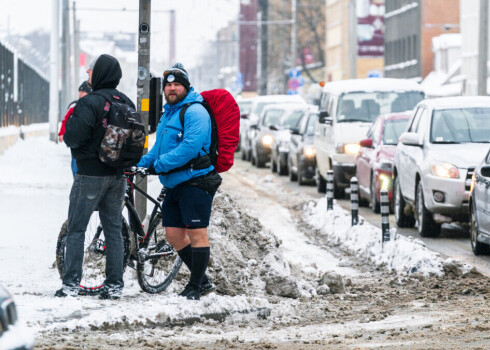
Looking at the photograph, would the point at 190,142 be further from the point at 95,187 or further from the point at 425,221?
the point at 425,221

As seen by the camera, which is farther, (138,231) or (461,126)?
(461,126)

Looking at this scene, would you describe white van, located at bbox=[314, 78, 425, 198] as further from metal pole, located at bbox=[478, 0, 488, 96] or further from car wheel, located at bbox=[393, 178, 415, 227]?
metal pole, located at bbox=[478, 0, 488, 96]

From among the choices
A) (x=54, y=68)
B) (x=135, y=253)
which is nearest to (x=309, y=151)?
(x=135, y=253)

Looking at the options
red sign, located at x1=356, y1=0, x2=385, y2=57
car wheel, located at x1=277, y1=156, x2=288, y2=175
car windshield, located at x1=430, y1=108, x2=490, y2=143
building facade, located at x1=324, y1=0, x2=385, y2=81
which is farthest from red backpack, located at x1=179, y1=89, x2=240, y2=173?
red sign, located at x1=356, y1=0, x2=385, y2=57

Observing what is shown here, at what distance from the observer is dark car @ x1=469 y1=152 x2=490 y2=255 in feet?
44.7

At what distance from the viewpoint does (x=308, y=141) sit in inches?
1139

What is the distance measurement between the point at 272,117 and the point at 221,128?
28.7m

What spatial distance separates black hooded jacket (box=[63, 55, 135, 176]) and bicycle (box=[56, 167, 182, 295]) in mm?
437

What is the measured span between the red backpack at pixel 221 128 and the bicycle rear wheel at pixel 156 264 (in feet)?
2.90

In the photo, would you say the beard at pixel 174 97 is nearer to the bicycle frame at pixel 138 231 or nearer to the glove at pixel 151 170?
the glove at pixel 151 170

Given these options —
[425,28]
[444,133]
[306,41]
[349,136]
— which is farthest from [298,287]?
[306,41]

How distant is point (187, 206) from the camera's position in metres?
9.58

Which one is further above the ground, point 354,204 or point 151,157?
point 151,157

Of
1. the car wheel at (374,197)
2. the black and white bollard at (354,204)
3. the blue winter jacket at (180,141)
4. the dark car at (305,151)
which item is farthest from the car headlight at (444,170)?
the dark car at (305,151)
